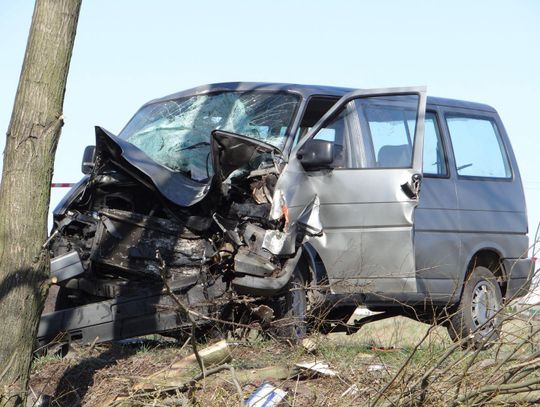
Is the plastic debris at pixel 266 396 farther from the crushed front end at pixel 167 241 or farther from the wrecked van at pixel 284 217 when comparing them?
the crushed front end at pixel 167 241

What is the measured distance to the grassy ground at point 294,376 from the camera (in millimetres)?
5199

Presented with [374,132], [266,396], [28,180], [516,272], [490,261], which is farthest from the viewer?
[516,272]

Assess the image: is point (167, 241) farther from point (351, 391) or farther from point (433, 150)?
point (433, 150)

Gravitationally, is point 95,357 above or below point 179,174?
below

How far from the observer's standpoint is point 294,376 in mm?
5824

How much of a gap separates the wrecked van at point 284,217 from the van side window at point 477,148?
20mm

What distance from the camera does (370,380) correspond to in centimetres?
563

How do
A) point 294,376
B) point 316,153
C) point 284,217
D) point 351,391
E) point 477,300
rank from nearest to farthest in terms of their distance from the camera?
point 351,391
point 294,376
point 284,217
point 316,153
point 477,300

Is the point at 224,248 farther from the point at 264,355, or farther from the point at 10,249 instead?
the point at 10,249

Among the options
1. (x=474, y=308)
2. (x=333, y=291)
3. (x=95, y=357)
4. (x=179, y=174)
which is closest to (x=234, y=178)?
(x=179, y=174)

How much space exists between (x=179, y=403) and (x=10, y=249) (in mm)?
1200

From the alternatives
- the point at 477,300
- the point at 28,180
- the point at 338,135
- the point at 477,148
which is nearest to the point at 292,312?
the point at 338,135

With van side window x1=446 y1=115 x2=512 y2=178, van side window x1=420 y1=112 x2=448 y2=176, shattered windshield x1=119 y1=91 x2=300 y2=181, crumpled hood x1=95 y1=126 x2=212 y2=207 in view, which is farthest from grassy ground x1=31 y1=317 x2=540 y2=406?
van side window x1=446 y1=115 x2=512 y2=178

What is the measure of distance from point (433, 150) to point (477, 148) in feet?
2.47
